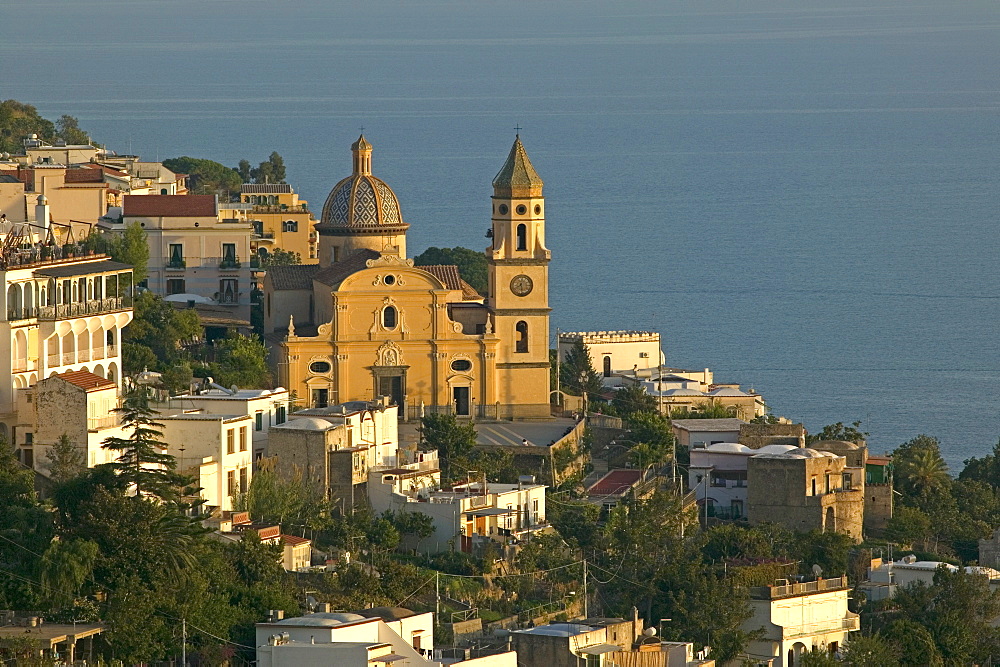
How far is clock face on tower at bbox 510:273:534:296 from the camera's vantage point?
207 ft

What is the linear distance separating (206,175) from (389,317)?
1340 inches

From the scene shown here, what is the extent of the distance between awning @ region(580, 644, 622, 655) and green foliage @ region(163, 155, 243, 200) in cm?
5022

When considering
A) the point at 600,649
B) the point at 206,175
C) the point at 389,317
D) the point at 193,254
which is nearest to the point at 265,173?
the point at 206,175

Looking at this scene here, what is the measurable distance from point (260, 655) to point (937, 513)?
22.4m

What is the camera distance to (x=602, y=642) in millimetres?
41219

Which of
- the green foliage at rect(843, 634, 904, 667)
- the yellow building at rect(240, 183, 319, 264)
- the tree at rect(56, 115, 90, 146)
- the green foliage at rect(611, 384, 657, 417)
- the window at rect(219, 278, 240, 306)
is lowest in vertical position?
the green foliage at rect(843, 634, 904, 667)

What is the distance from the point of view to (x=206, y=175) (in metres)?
94.3

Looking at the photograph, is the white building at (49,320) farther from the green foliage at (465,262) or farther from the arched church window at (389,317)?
the green foliage at (465,262)

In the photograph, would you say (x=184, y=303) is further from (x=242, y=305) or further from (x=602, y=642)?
(x=602, y=642)

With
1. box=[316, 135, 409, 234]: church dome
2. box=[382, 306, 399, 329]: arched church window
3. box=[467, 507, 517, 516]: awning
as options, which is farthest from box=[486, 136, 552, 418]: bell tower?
box=[467, 507, 517, 516]: awning

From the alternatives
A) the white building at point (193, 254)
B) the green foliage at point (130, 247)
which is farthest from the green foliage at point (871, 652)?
the white building at point (193, 254)

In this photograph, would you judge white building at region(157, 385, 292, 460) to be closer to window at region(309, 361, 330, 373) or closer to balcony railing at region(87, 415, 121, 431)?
balcony railing at region(87, 415, 121, 431)

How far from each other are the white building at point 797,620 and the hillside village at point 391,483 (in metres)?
0.05

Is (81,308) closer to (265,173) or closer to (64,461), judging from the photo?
(64,461)
